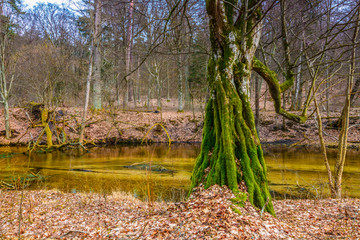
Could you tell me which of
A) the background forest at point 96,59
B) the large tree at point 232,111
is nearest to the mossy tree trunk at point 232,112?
the large tree at point 232,111

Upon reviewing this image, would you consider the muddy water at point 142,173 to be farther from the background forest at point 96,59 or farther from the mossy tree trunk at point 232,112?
the background forest at point 96,59

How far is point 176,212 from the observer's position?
331 cm

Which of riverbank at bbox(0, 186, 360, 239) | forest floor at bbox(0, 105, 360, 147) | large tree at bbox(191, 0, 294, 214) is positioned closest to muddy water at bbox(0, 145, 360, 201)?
riverbank at bbox(0, 186, 360, 239)

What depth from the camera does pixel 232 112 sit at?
152 inches

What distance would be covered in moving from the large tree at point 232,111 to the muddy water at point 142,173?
1907mm

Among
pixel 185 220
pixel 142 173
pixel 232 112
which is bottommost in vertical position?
pixel 142 173

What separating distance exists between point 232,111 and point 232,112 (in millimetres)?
17

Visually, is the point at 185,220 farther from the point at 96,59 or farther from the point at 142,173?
the point at 96,59

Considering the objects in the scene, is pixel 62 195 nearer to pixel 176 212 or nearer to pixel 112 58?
pixel 176 212

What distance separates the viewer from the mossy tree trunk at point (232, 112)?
12.1 feet

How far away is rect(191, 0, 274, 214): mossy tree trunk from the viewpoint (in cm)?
370

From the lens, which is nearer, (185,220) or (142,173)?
(185,220)

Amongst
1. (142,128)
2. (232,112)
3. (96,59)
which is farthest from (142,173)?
(96,59)

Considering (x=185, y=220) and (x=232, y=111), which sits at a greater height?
(x=232, y=111)
